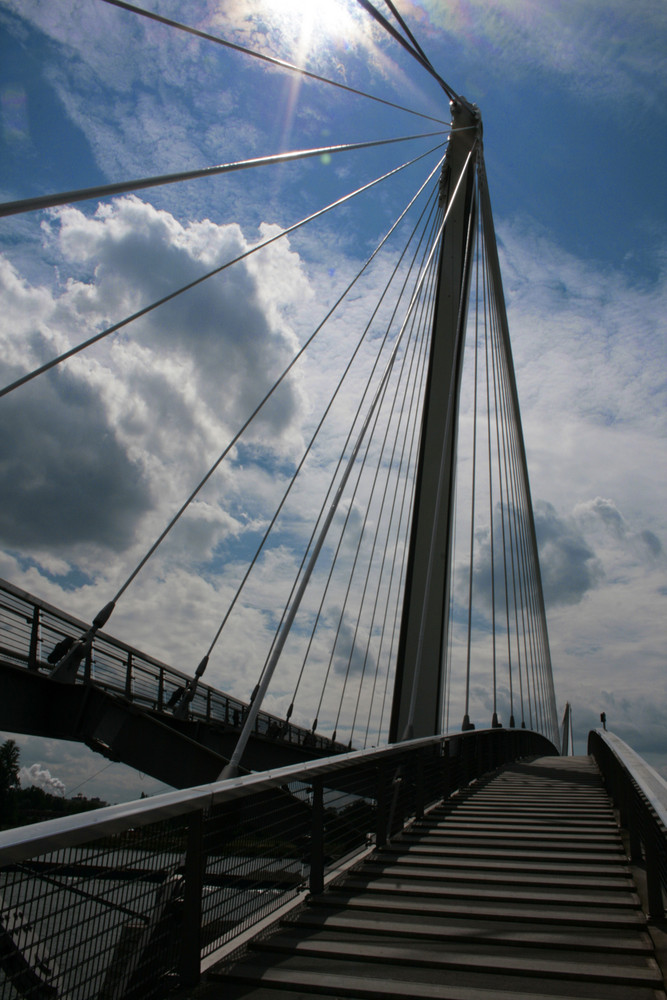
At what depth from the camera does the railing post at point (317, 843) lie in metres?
4.35

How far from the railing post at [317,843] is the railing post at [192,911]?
4.71ft

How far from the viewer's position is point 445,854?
5.45m

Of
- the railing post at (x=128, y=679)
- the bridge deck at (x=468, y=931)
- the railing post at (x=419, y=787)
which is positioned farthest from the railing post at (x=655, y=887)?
the railing post at (x=128, y=679)

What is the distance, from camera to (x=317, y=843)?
4406 mm

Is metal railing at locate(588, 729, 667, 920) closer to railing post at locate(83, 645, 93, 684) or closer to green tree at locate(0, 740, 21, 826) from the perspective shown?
railing post at locate(83, 645, 93, 684)

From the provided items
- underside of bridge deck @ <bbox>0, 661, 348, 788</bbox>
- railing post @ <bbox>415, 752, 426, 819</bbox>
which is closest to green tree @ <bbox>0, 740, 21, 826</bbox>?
underside of bridge deck @ <bbox>0, 661, 348, 788</bbox>

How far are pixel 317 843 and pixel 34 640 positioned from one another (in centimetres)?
737

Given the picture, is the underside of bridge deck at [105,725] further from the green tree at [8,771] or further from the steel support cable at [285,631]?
the green tree at [8,771]

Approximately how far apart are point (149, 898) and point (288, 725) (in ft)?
61.6

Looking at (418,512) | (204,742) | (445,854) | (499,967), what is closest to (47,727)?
(204,742)

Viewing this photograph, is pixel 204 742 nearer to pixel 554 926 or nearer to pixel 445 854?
pixel 445 854

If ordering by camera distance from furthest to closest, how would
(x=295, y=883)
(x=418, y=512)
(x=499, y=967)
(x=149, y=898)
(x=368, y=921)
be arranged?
(x=418, y=512) → (x=295, y=883) → (x=368, y=921) → (x=499, y=967) → (x=149, y=898)

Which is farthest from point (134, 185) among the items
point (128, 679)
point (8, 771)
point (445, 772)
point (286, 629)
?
point (8, 771)

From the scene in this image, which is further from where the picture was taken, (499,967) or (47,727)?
(47,727)
